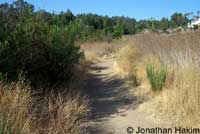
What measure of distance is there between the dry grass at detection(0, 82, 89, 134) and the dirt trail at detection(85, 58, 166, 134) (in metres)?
0.43

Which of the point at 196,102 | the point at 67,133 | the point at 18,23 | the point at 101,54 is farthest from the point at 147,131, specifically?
the point at 101,54

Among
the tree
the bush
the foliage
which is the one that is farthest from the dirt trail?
the tree

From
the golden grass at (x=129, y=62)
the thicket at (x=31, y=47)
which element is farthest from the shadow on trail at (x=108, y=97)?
the thicket at (x=31, y=47)

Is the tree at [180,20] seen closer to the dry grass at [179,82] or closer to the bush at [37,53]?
the bush at [37,53]

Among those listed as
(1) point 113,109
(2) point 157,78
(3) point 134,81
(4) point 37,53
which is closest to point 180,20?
(3) point 134,81

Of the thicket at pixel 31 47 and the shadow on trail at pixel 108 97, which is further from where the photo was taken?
the shadow on trail at pixel 108 97

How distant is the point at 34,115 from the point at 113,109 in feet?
9.63

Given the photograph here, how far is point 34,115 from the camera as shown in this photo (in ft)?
22.9

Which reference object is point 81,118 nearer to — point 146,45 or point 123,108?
point 123,108

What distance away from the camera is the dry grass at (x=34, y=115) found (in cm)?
601

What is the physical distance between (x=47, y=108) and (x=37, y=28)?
366cm

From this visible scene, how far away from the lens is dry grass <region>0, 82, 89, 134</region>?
6012 mm

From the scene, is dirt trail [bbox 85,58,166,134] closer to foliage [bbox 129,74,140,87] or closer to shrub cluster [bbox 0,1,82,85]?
foliage [bbox 129,74,140,87]

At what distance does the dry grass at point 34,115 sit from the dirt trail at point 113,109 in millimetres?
435
